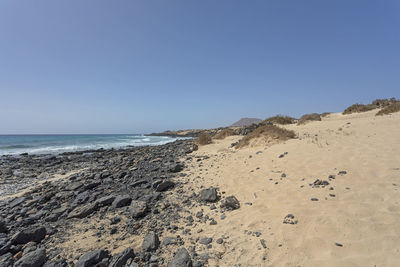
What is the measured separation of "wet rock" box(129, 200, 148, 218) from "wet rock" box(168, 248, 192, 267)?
1.69m

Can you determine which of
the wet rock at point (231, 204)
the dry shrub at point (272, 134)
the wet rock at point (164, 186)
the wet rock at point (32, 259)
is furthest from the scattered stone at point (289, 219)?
the dry shrub at point (272, 134)

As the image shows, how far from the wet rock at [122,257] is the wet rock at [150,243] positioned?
0.22 metres

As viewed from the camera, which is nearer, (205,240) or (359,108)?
(205,240)

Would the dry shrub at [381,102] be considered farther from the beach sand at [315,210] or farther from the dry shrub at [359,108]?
the beach sand at [315,210]

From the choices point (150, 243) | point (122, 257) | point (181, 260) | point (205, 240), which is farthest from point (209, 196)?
point (122, 257)

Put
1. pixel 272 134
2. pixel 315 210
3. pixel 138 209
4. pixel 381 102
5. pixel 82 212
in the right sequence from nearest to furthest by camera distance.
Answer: pixel 315 210, pixel 138 209, pixel 82 212, pixel 272 134, pixel 381 102

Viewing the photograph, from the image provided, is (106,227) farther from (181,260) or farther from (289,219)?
(289,219)

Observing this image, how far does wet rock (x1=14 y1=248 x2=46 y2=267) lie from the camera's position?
280 cm

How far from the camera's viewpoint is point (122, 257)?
107 inches

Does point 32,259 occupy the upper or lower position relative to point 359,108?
lower

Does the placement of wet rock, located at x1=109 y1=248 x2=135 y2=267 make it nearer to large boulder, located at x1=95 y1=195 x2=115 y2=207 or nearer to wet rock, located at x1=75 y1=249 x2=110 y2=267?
wet rock, located at x1=75 y1=249 x2=110 y2=267

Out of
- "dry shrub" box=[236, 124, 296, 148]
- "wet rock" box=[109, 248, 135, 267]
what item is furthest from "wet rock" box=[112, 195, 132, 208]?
"dry shrub" box=[236, 124, 296, 148]

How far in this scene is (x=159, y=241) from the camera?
3.09 m

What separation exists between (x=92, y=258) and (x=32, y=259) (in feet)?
3.72
